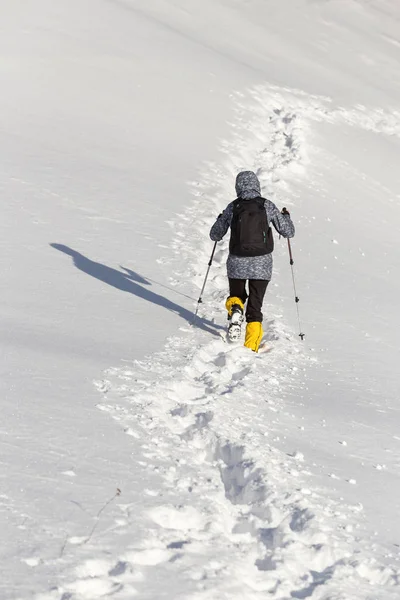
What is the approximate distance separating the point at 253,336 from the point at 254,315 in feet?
0.67

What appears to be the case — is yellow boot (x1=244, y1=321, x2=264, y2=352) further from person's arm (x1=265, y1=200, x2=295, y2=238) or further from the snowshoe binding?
person's arm (x1=265, y1=200, x2=295, y2=238)

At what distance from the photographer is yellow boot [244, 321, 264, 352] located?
26.5ft

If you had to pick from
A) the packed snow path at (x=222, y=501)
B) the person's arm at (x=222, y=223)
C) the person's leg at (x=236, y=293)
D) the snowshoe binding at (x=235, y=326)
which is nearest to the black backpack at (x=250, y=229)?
the person's arm at (x=222, y=223)

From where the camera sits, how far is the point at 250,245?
804cm

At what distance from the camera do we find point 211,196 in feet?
45.4

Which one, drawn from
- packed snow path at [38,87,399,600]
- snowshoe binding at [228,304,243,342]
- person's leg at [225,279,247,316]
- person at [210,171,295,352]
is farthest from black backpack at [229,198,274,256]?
packed snow path at [38,87,399,600]

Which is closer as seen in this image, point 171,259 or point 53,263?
point 53,263

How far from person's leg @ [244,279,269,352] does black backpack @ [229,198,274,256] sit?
0.32 meters

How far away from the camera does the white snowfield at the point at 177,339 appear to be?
13.6 ft

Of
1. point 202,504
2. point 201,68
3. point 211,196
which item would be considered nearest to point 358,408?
point 202,504

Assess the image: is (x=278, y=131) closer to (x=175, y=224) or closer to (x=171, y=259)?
(x=175, y=224)

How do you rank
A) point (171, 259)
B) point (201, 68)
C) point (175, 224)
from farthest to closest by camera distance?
point (201, 68), point (175, 224), point (171, 259)

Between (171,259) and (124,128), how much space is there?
19.6 ft

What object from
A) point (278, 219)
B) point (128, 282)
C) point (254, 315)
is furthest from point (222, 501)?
point (128, 282)
